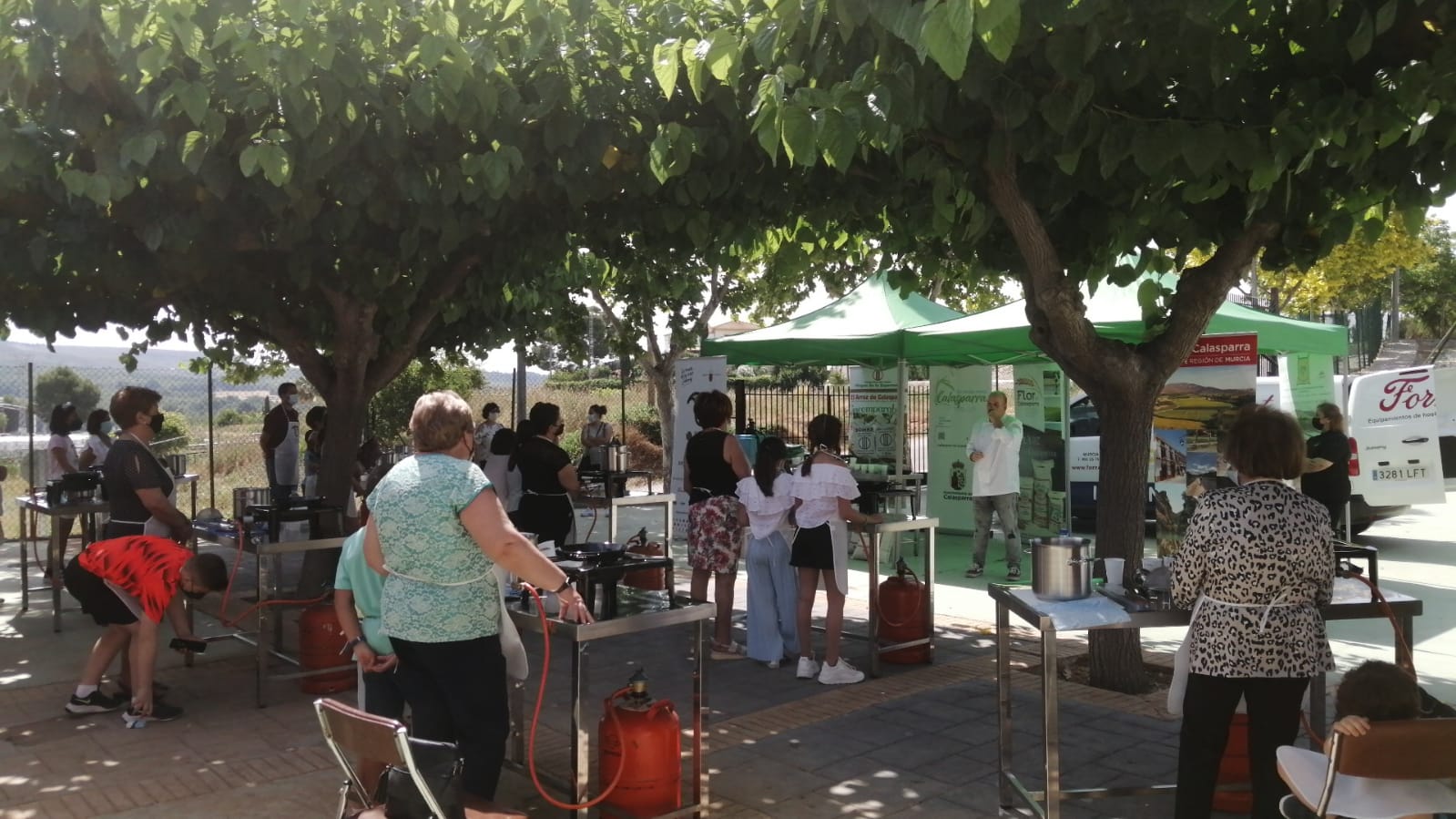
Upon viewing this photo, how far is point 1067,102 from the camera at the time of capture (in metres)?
4.42

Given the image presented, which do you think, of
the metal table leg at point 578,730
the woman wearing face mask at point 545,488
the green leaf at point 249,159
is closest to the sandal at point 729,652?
the woman wearing face mask at point 545,488

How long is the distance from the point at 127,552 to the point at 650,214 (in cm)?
346

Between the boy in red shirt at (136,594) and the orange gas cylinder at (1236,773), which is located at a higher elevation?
the boy in red shirt at (136,594)

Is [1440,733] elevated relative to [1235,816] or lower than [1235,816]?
elevated

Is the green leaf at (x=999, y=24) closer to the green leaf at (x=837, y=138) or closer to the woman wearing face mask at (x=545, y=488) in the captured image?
the green leaf at (x=837, y=138)

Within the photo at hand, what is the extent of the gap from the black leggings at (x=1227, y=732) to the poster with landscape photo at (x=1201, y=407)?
214 inches

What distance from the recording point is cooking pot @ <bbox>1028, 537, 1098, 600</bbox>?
13.4 ft

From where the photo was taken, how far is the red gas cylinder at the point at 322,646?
627cm

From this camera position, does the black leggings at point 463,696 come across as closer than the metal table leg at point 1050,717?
Yes

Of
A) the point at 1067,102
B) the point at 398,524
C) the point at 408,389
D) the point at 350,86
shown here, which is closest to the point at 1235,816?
the point at 1067,102

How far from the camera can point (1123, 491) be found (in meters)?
5.99

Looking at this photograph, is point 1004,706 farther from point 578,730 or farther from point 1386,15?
point 1386,15

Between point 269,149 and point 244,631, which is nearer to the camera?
point 269,149

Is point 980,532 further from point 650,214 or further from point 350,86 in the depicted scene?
point 350,86
